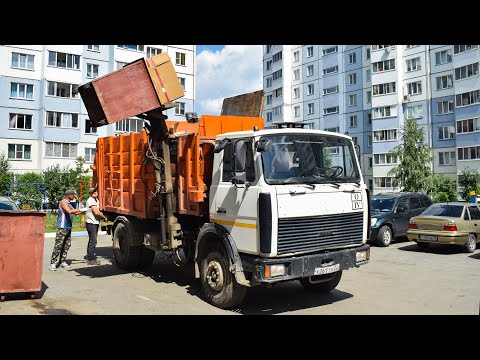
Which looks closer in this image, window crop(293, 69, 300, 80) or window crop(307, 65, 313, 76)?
window crop(307, 65, 313, 76)

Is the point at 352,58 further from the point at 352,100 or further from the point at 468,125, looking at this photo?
the point at 468,125

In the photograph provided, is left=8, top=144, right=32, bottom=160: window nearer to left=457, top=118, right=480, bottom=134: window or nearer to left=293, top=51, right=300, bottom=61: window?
left=293, top=51, right=300, bottom=61: window

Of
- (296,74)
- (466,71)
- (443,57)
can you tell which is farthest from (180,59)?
(466,71)

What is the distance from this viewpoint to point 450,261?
38.1 ft

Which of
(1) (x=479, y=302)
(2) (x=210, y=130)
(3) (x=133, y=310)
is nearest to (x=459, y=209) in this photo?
(1) (x=479, y=302)

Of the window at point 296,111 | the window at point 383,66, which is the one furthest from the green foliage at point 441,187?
the window at point 296,111

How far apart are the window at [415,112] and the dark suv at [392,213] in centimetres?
2939

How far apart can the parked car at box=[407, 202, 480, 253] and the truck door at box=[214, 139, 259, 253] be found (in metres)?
8.60

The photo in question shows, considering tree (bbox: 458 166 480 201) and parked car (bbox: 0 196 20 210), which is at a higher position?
tree (bbox: 458 166 480 201)

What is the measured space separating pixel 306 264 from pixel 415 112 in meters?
41.5

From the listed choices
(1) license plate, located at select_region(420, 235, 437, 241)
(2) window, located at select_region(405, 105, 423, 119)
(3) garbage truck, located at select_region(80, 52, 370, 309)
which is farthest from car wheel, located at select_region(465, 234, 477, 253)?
(2) window, located at select_region(405, 105, 423, 119)

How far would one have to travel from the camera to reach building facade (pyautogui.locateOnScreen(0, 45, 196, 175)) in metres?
39.2

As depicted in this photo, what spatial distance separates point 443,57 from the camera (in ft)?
137

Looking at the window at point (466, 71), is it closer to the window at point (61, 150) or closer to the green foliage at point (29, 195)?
the green foliage at point (29, 195)
